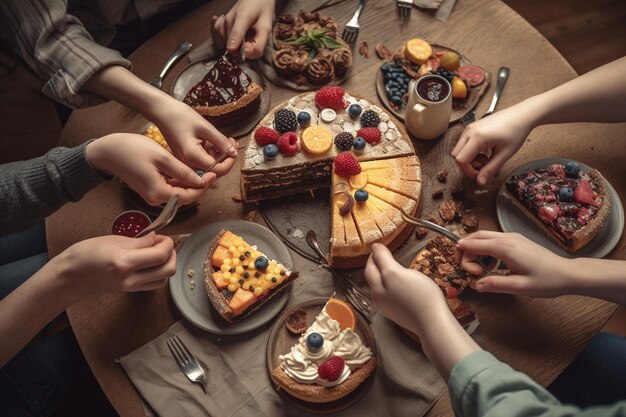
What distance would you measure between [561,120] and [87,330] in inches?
103

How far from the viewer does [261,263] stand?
8.84 feet

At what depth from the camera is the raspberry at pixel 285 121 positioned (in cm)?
303

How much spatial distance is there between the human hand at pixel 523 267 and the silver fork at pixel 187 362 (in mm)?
1298

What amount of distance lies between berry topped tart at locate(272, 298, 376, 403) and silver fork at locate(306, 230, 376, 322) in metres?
0.11

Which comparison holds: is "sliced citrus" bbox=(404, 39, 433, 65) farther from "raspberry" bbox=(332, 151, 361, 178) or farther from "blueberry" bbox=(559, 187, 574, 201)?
"blueberry" bbox=(559, 187, 574, 201)

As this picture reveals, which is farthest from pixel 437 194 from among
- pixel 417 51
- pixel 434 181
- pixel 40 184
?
pixel 40 184

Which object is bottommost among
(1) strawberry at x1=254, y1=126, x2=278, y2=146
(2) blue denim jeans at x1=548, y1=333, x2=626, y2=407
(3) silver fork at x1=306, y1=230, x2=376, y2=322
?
(2) blue denim jeans at x1=548, y1=333, x2=626, y2=407

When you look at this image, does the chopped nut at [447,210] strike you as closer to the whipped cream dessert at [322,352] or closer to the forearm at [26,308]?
the whipped cream dessert at [322,352]

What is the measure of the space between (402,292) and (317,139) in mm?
1096

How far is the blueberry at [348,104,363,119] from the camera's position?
307 centimetres

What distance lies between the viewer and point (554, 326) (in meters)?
2.60

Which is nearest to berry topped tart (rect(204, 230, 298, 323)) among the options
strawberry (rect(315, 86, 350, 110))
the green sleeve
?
strawberry (rect(315, 86, 350, 110))

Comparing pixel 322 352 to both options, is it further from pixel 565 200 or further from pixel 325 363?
pixel 565 200

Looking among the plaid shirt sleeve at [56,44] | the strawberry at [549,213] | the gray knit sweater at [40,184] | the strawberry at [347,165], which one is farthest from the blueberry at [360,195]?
the plaid shirt sleeve at [56,44]
